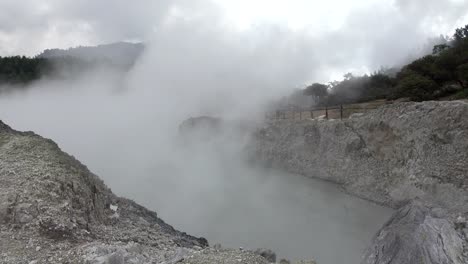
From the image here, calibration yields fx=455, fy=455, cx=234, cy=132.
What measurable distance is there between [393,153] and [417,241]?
10.8 m

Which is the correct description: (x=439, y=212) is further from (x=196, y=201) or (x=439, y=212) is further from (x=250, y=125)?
(x=250, y=125)

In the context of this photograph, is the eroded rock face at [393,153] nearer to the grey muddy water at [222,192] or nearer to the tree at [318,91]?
the grey muddy water at [222,192]

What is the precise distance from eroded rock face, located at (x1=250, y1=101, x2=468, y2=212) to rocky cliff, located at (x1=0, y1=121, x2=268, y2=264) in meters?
8.42

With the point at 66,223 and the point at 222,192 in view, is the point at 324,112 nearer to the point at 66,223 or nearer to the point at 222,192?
the point at 222,192

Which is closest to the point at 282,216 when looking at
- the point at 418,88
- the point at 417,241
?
the point at 417,241

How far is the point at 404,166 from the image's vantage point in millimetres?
17266

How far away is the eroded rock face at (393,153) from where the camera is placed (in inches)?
597

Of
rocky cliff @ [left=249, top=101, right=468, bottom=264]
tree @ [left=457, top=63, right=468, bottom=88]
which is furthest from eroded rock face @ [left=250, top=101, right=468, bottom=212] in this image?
tree @ [left=457, top=63, right=468, bottom=88]

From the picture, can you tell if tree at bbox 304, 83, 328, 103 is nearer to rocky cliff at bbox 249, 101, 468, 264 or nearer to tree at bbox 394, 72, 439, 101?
tree at bbox 394, 72, 439, 101

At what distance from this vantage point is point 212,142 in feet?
102

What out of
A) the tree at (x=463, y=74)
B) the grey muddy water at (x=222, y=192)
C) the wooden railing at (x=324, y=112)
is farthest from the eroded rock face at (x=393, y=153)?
the tree at (x=463, y=74)

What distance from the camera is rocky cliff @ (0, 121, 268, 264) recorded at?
761 centimetres

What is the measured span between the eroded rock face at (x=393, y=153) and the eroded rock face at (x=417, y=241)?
576 centimetres

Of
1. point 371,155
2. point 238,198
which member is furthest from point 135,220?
point 371,155
